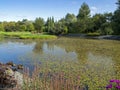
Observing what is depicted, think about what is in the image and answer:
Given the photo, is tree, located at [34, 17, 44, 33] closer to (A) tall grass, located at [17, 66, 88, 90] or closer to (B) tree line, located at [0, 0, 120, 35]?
(B) tree line, located at [0, 0, 120, 35]

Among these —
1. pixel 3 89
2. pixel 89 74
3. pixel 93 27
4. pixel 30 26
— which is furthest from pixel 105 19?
pixel 3 89

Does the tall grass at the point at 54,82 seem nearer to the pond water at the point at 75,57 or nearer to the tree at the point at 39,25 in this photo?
the pond water at the point at 75,57

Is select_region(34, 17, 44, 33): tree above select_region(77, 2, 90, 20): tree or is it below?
below

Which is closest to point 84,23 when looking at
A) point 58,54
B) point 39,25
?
point 39,25

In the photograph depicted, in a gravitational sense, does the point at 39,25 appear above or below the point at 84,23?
below

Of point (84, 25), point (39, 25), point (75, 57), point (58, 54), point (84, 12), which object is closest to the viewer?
point (75, 57)

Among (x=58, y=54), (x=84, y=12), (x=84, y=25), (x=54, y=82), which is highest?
(x=84, y=12)

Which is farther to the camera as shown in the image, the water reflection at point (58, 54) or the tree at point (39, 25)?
the tree at point (39, 25)

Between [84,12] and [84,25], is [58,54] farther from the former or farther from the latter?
[84,12]

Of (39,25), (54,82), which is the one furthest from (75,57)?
(39,25)

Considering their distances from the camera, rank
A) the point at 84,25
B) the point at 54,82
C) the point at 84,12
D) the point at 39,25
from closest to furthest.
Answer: the point at 54,82 → the point at 84,25 → the point at 84,12 → the point at 39,25

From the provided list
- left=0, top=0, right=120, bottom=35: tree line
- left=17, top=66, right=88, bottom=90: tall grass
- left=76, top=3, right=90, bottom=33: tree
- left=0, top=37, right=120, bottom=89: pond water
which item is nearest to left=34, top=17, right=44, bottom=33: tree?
left=0, top=0, right=120, bottom=35: tree line

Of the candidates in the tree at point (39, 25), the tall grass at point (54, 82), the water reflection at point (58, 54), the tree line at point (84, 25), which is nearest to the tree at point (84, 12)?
the tree line at point (84, 25)

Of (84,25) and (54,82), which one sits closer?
(54,82)
